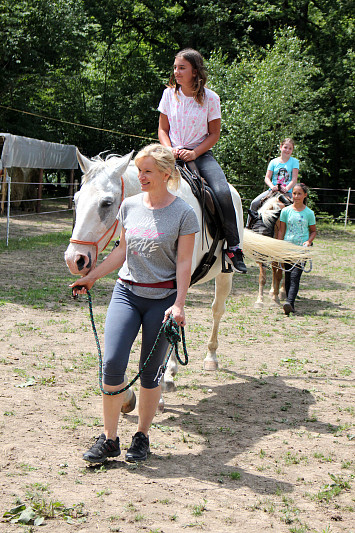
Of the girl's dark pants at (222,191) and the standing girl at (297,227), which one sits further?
the standing girl at (297,227)

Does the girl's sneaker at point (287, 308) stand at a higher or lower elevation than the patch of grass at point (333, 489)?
higher

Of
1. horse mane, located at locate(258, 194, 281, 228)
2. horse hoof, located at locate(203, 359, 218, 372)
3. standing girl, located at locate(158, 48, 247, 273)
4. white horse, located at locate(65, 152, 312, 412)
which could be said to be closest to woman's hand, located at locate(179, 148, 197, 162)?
standing girl, located at locate(158, 48, 247, 273)

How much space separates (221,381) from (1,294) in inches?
167

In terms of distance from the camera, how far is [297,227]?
8617 millimetres

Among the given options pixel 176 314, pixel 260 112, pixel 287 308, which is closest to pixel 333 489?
pixel 176 314

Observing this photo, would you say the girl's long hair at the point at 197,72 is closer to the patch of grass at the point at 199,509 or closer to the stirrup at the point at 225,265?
the stirrup at the point at 225,265

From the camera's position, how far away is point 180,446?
3.95 meters

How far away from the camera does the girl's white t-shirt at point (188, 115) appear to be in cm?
471

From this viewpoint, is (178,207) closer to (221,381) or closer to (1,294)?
(221,381)

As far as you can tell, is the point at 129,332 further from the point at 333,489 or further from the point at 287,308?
the point at 287,308

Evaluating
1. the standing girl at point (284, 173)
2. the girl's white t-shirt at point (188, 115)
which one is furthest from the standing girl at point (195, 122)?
the standing girl at point (284, 173)

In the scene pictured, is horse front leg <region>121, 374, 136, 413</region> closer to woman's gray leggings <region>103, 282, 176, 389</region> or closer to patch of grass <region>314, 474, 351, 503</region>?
woman's gray leggings <region>103, 282, 176, 389</region>

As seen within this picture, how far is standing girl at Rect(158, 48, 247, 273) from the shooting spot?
4605 millimetres

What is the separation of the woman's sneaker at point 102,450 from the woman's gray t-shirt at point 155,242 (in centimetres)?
91
